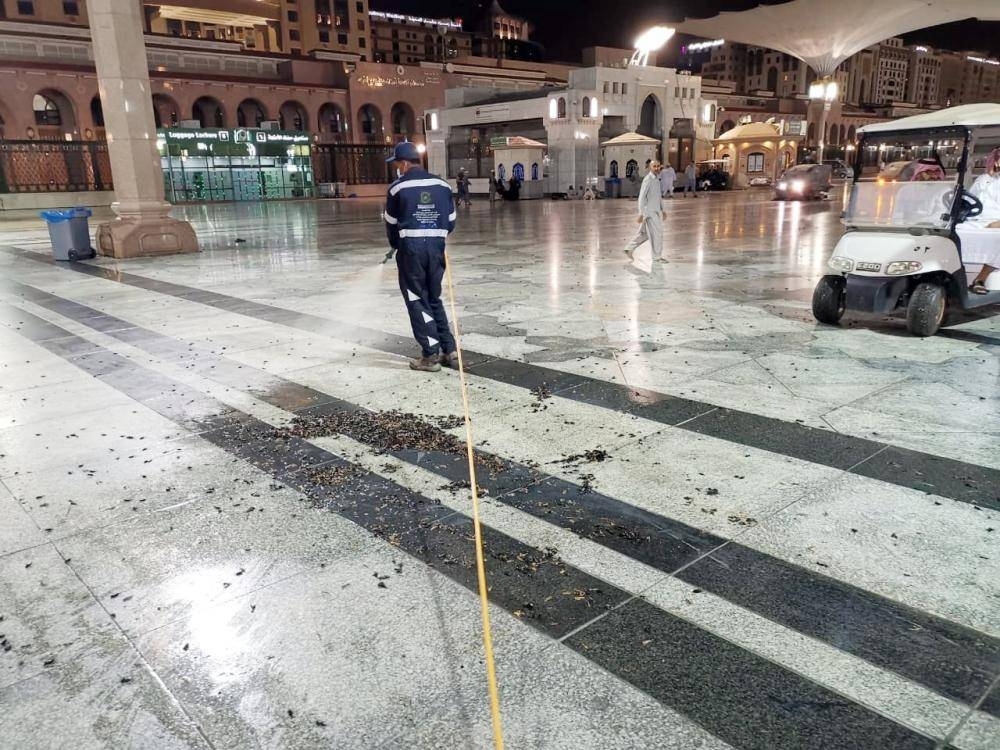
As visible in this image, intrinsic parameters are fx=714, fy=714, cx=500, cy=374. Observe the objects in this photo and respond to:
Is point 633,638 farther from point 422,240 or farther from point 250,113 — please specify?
point 250,113

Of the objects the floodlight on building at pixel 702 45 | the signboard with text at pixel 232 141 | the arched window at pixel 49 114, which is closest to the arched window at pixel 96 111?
the arched window at pixel 49 114

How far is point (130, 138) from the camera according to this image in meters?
15.1

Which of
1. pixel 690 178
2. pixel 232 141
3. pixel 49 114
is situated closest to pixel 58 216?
pixel 232 141

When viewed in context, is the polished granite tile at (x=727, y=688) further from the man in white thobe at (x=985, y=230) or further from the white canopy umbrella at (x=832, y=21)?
the white canopy umbrella at (x=832, y=21)

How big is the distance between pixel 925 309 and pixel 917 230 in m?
0.84

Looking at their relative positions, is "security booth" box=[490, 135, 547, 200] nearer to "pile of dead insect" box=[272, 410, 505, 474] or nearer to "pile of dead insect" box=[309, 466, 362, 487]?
"pile of dead insect" box=[272, 410, 505, 474]

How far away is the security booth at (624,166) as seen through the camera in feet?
136

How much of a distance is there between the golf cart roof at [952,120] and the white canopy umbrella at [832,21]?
28.8 m

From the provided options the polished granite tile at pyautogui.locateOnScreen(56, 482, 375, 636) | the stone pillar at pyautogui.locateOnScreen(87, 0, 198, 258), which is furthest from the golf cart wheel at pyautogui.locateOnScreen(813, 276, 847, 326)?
the stone pillar at pyautogui.locateOnScreen(87, 0, 198, 258)

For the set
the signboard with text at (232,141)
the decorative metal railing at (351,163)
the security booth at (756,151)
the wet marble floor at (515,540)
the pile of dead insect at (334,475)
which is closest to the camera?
the wet marble floor at (515,540)

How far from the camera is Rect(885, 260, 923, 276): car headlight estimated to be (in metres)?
6.86

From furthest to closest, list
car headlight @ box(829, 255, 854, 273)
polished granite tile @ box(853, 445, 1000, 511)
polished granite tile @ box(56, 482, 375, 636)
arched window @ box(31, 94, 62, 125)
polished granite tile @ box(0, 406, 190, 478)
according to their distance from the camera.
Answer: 1. arched window @ box(31, 94, 62, 125)
2. car headlight @ box(829, 255, 854, 273)
3. polished granite tile @ box(0, 406, 190, 478)
4. polished granite tile @ box(853, 445, 1000, 511)
5. polished granite tile @ box(56, 482, 375, 636)

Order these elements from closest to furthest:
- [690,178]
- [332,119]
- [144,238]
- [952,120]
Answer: [952,120], [144,238], [690,178], [332,119]

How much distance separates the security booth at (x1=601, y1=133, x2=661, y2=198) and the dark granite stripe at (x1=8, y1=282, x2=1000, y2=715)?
39.5m
